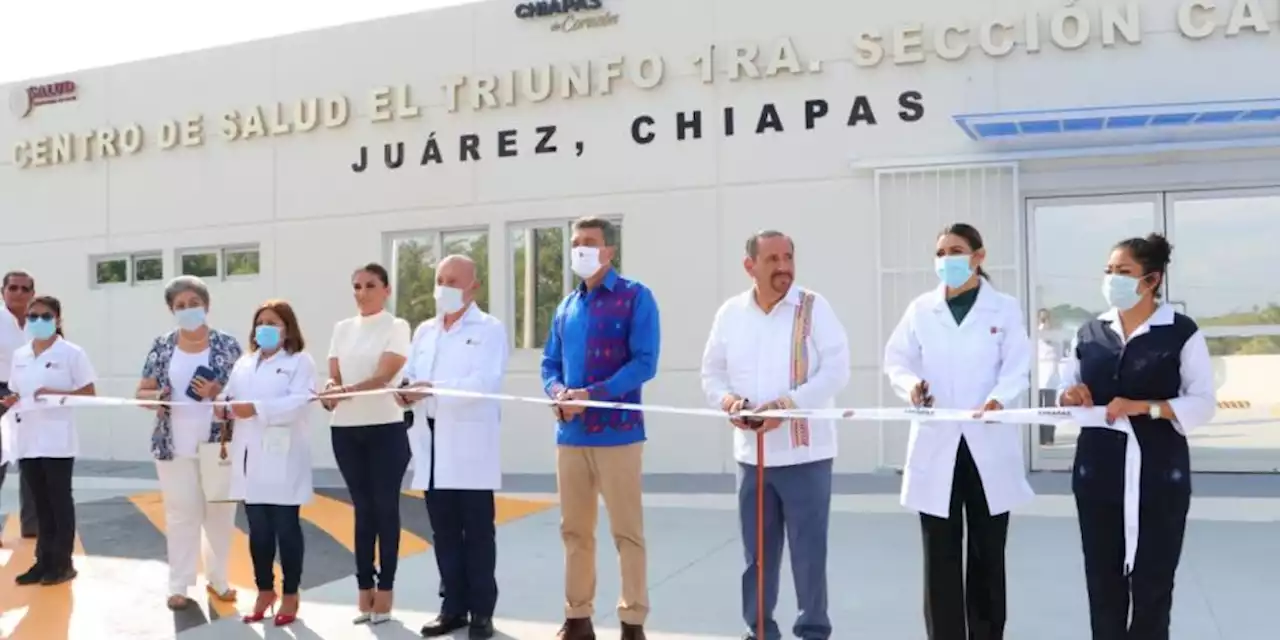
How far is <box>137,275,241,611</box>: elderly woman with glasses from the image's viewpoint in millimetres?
5730

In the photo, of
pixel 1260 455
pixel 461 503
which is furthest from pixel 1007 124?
pixel 461 503

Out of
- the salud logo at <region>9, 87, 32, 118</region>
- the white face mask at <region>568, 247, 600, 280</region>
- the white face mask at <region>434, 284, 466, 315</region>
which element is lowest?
the white face mask at <region>434, 284, 466, 315</region>

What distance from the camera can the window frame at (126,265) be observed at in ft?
42.6

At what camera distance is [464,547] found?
5203mm

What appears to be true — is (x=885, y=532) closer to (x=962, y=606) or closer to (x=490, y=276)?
(x=962, y=606)

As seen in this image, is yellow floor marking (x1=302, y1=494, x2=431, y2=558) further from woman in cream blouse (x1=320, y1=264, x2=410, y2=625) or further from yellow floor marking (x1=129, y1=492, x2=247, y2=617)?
woman in cream blouse (x1=320, y1=264, x2=410, y2=625)

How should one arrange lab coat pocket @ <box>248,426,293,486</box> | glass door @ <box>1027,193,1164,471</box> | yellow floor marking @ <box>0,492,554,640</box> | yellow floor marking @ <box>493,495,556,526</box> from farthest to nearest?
glass door @ <box>1027,193,1164,471</box>
yellow floor marking @ <box>493,495,556,526</box>
yellow floor marking @ <box>0,492,554,640</box>
lab coat pocket @ <box>248,426,293,486</box>

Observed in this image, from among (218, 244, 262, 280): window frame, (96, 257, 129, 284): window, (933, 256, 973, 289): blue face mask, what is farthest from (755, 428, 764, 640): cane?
(96, 257, 129, 284): window

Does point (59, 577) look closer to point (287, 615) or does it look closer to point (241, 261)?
point (287, 615)

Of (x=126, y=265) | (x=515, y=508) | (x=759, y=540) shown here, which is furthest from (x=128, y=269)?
(x=759, y=540)

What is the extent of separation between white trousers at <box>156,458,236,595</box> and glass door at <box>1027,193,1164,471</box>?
22.7ft

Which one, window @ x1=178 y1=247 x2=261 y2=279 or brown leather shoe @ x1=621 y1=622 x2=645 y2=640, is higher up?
window @ x1=178 y1=247 x2=261 y2=279

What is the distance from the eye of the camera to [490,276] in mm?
11148

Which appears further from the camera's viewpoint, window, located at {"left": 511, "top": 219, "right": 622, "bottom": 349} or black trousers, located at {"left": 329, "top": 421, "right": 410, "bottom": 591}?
window, located at {"left": 511, "top": 219, "right": 622, "bottom": 349}
